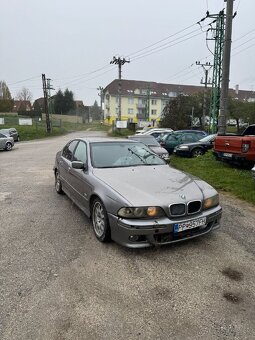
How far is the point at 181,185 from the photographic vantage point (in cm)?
435

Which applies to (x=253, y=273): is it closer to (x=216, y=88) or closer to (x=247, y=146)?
(x=247, y=146)

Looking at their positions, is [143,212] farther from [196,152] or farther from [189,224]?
[196,152]

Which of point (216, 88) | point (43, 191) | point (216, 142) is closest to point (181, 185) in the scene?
point (43, 191)

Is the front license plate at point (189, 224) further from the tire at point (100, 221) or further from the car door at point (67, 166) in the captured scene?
the car door at point (67, 166)

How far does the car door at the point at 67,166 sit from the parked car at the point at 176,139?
10761 mm

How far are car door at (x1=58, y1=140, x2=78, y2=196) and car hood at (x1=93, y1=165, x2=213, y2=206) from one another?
129 cm

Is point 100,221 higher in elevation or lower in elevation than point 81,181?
lower

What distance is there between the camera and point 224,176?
9203 mm

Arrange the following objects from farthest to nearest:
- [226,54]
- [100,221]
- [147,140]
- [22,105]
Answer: [22,105]
[147,140]
[226,54]
[100,221]

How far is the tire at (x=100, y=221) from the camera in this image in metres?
4.10

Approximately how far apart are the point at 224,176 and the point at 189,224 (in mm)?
5787

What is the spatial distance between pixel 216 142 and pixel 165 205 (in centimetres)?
720

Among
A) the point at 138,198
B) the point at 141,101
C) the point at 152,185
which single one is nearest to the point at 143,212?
the point at 138,198

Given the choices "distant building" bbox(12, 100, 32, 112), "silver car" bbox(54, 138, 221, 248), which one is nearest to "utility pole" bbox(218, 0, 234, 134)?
"silver car" bbox(54, 138, 221, 248)
